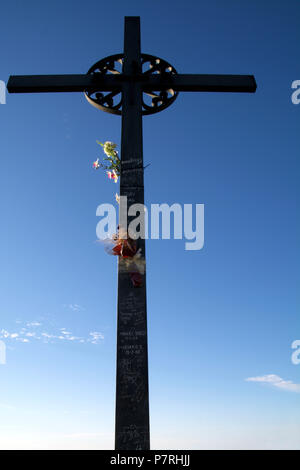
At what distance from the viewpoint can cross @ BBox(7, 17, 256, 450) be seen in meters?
3.99

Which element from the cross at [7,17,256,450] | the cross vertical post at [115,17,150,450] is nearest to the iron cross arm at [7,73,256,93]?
the cross at [7,17,256,450]

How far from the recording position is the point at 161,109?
5.96 m

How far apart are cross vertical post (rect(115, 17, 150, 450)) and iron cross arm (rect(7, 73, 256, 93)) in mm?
587

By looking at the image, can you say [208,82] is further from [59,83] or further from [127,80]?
[59,83]

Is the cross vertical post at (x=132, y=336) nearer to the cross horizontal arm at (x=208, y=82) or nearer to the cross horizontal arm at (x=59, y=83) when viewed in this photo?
the cross horizontal arm at (x=59, y=83)

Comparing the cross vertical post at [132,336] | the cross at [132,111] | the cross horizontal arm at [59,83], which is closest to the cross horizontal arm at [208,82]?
the cross at [132,111]

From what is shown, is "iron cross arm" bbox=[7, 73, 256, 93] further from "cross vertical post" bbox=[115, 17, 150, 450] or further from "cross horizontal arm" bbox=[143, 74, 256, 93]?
"cross vertical post" bbox=[115, 17, 150, 450]

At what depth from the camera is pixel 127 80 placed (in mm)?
5812

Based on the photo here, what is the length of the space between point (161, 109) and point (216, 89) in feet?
3.43

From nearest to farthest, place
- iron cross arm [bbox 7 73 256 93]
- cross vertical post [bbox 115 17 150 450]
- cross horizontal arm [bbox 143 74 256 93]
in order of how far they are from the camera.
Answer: cross vertical post [bbox 115 17 150 450] → iron cross arm [bbox 7 73 256 93] → cross horizontal arm [bbox 143 74 256 93]
